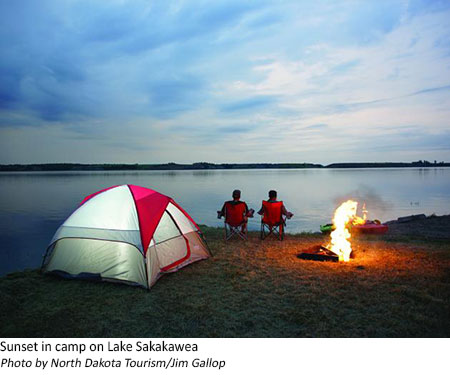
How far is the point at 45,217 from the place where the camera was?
19.9 m

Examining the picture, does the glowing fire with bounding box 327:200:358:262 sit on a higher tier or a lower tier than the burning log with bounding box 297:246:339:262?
higher

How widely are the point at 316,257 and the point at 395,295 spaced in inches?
86.3

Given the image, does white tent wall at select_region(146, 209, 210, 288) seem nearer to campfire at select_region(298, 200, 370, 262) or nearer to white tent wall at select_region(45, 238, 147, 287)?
white tent wall at select_region(45, 238, 147, 287)

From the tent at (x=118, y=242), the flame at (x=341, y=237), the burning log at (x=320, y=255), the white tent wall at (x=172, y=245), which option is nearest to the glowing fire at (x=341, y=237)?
the flame at (x=341, y=237)

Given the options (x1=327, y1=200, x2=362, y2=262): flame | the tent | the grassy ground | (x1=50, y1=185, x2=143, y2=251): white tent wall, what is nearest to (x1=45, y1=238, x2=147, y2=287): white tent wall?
the tent

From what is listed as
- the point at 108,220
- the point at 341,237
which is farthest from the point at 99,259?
the point at 341,237

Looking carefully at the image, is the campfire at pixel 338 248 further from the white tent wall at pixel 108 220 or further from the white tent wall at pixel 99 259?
the white tent wall at pixel 108 220

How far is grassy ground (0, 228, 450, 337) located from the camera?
3883 millimetres

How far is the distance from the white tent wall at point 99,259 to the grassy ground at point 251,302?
9.9 inches

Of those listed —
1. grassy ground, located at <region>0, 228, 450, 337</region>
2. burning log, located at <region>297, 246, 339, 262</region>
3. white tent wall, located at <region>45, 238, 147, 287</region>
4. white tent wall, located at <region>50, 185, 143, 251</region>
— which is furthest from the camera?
burning log, located at <region>297, 246, 339, 262</region>

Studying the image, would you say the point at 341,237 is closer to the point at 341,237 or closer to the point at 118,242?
the point at 341,237

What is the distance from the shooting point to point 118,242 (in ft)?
18.8
